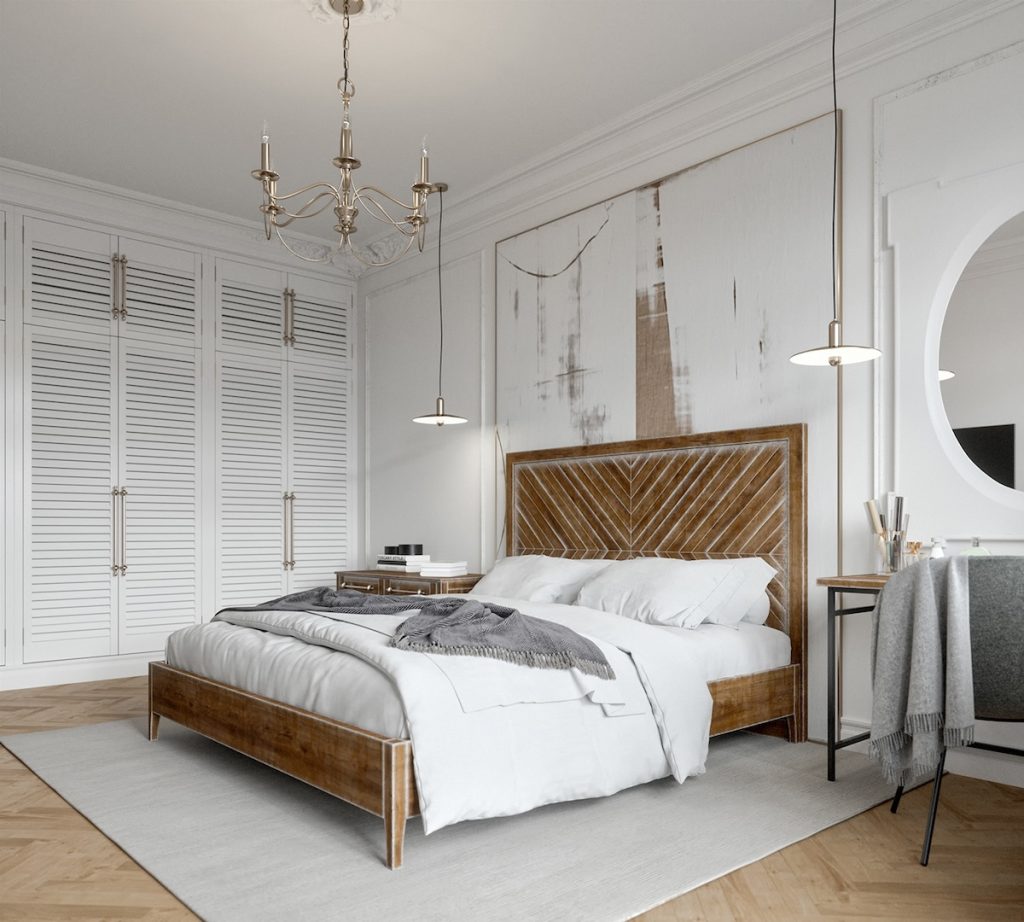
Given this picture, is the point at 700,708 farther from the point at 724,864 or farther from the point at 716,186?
the point at 716,186

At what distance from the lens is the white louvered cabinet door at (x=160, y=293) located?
5.66 m

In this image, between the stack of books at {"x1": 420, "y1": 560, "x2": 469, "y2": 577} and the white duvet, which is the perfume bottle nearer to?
the white duvet

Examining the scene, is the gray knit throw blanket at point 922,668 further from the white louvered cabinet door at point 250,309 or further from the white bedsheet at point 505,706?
the white louvered cabinet door at point 250,309

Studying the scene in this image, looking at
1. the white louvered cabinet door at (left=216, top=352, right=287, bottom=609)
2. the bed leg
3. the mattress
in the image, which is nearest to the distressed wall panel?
the mattress

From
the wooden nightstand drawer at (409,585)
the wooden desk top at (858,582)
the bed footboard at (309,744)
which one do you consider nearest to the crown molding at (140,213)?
the wooden nightstand drawer at (409,585)

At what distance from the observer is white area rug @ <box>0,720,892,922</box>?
2215 mm

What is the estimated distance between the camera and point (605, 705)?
9.35 ft

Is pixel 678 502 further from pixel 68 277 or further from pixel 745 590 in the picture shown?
pixel 68 277

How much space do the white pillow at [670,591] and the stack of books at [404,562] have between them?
1.66 m

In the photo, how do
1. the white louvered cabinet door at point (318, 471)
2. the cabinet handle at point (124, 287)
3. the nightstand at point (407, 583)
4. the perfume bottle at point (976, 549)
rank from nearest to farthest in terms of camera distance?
the perfume bottle at point (976, 549) → the nightstand at point (407, 583) → the cabinet handle at point (124, 287) → the white louvered cabinet door at point (318, 471)

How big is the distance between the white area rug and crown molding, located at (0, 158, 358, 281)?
3349mm

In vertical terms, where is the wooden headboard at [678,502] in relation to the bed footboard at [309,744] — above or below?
above

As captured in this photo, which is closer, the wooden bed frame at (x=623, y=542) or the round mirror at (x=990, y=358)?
the wooden bed frame at (x=623, y=542)

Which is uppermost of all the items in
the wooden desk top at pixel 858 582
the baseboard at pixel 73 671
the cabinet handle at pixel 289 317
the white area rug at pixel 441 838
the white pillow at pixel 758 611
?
the cabinet handle at pixel 289 317
